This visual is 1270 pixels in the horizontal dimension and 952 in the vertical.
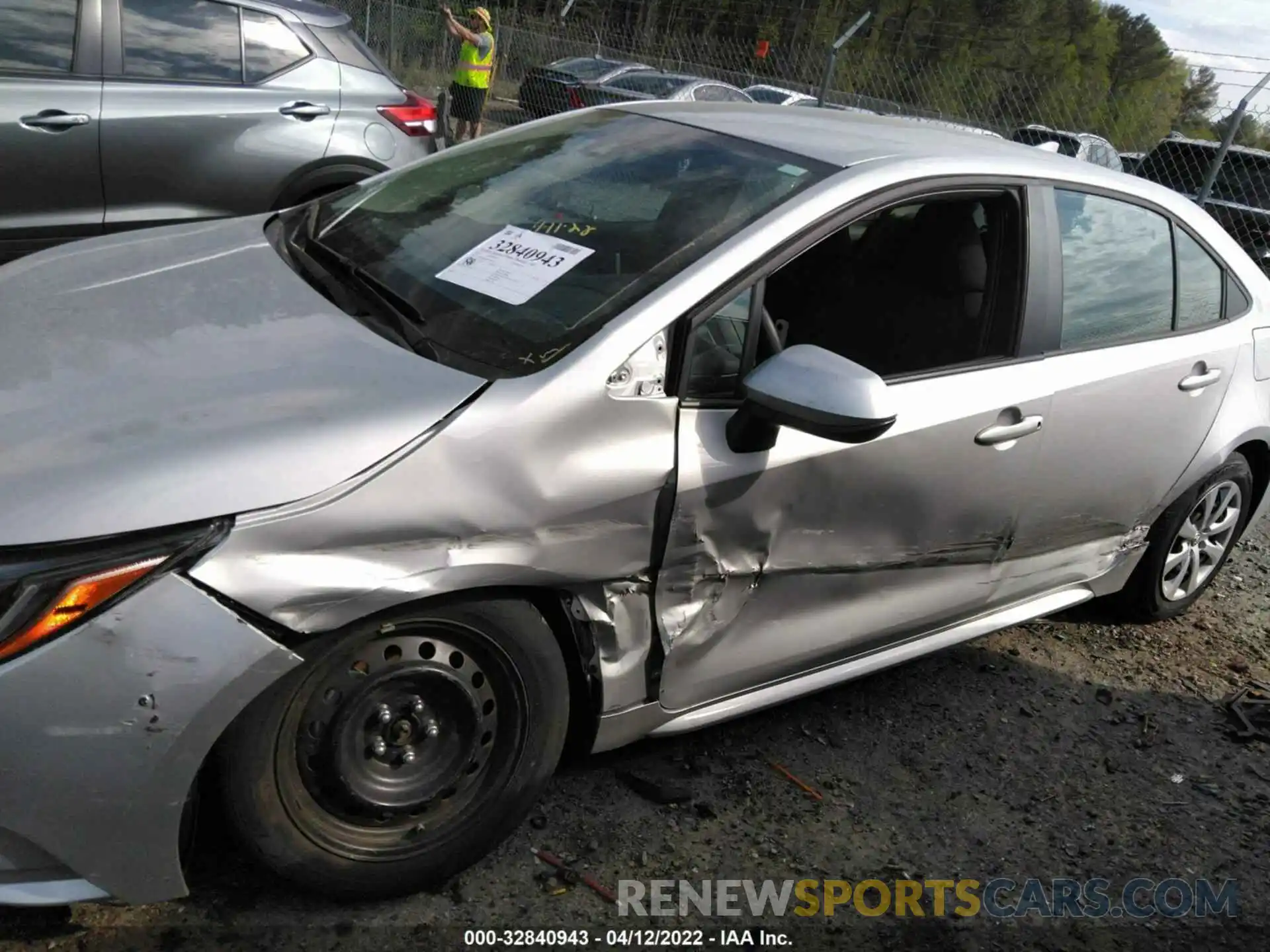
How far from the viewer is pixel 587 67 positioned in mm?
18281

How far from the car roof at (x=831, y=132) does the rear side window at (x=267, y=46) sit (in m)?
2.82

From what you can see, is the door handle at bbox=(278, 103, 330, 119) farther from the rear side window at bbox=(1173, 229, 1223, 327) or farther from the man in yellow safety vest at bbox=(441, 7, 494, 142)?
the man in yellow safety vest at bbox=(441, 7, 494, 142)

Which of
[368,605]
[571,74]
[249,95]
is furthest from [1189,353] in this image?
[571,74]

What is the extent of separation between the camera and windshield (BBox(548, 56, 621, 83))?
1764 cm

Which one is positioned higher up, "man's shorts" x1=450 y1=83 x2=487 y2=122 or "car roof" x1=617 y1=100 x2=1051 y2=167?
"car roof" x1=617 y1=100 x2=1051 y2=167

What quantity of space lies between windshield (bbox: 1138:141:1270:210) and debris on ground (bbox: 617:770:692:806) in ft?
37.3

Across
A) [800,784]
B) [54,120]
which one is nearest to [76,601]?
[800,784]

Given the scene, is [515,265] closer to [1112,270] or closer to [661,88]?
[1112,270]

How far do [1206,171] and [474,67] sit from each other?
8008mm

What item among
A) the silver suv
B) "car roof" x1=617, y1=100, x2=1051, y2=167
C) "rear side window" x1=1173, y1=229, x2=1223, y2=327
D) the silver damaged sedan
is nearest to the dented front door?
the silver damaged sedan

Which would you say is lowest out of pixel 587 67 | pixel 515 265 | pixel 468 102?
pixel 587 67

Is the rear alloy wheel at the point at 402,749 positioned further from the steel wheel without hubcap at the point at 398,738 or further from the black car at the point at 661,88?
the black car at the point at 661,88

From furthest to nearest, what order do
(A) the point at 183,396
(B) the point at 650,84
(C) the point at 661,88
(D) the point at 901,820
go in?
(B) the point at 650,84 → (C) the point at 661,88 → (D) the point at 901,820 → (A) the point at 183,396

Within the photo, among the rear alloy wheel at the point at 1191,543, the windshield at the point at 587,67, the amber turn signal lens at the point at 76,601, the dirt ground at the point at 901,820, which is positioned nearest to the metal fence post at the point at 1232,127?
the rear alloy wheel at the point at 1191,543
